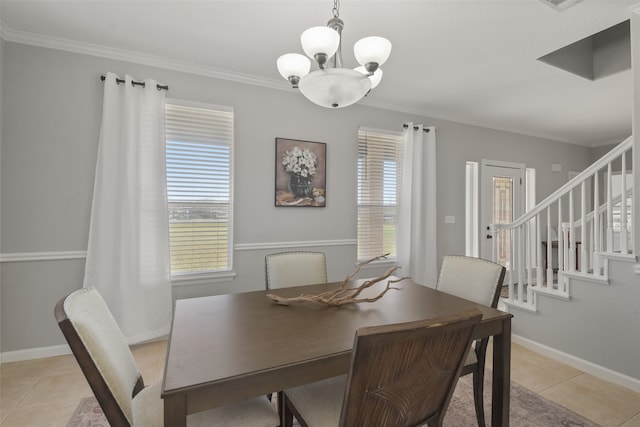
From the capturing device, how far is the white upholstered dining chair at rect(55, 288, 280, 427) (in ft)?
3.05

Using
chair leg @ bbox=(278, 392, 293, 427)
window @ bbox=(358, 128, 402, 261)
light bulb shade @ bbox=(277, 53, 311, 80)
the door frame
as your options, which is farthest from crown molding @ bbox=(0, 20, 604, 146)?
chair leg @ bbox=(278, 392, 293, 427)

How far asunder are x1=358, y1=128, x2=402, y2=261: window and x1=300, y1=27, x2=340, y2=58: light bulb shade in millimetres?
2301

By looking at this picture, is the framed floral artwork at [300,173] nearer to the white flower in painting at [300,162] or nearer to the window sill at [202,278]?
the white flower in painting at [300,162]

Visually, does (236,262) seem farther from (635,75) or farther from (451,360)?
(635,75)

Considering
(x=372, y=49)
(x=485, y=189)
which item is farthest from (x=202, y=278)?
(x=485, y=189)

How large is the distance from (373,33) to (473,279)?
195 centimetres

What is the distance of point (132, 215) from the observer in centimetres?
256

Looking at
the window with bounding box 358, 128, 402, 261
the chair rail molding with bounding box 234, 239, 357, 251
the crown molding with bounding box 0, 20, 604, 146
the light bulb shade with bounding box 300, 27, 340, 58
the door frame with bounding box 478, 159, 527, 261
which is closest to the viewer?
the light bulb shade with bounding box 300, 27, 340, 58

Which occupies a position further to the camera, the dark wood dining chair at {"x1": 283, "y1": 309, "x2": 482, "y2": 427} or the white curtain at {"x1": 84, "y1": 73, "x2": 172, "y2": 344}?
the white curtain at {"x1": 84, "y1": 73, "x2": 172, "y2": 344}

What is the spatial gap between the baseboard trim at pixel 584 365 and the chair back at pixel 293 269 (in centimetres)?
215

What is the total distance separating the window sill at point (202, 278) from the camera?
2.82 metres

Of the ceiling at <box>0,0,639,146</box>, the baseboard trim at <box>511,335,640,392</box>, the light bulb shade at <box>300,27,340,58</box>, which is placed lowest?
the baseboard trim at <box>511,335,640,392</box>

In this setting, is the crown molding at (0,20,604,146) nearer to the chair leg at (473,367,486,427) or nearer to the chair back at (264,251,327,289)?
the chair back at (264,251,327,289)

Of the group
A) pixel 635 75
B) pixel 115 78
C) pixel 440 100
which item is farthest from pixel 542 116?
pixel 115 78
